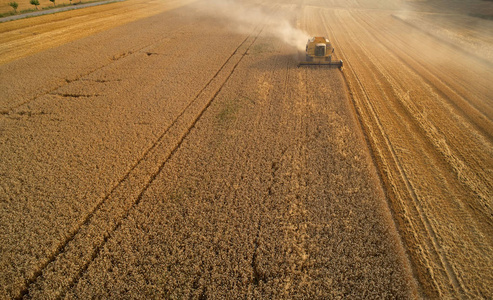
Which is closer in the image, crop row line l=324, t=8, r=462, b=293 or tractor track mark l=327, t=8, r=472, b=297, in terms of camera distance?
tractor track mark l=327, t=8, r=472, b=297

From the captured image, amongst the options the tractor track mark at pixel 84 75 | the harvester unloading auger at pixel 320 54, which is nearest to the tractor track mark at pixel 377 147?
the harvester unloading auger at pixel 320 54

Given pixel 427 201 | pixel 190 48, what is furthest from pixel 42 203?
pixel 190 48

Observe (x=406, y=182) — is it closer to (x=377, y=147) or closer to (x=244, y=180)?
(x=377, y=147)

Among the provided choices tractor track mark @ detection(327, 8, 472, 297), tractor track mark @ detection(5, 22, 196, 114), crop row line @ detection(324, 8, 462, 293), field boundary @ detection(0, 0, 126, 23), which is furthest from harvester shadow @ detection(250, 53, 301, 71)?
field boundary @ detection(0, 0, 126, 23)

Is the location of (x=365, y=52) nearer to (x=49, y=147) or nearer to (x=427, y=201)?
(x=427, y=201)

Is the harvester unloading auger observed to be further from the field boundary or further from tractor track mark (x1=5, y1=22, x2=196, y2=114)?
the field boundary

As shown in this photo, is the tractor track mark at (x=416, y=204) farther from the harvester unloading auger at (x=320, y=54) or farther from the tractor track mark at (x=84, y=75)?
the tractor track mark at (x=84, y=75)

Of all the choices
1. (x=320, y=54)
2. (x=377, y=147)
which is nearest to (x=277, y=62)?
(x=320, y=54)
